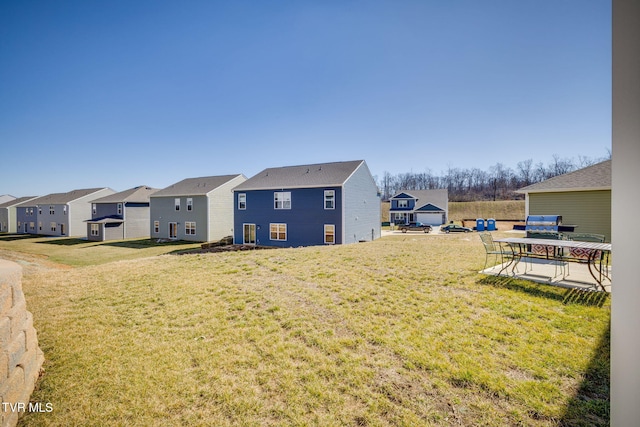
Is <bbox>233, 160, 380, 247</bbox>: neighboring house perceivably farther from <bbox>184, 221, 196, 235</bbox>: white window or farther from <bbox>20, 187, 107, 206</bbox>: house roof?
→ <bbox>20, 187, 107, 206</bbox>: house roof

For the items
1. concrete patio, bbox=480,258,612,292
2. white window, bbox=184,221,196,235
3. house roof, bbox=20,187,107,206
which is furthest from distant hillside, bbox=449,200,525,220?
house roof, bbox=20,187,107,206

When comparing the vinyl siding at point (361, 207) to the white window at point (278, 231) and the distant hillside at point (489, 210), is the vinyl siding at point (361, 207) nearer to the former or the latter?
the white window at point (278, 231)

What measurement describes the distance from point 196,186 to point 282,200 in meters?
13.8

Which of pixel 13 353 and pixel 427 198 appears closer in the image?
pixel 13 353

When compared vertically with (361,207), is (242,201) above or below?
above

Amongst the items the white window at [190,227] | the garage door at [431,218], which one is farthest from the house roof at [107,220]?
the garage door at [431,218]

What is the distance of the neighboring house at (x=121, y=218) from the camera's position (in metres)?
32.7

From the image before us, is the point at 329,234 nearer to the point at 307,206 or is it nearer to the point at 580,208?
the point at 307,206

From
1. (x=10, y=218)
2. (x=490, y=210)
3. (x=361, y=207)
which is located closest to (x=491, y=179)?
(x=490, y=210)

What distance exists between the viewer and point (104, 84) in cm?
1195

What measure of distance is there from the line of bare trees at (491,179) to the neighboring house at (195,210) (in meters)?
62.7

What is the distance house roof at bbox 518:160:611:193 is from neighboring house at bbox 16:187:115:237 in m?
52.0

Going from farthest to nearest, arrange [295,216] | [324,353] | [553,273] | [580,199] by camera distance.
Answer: [295,216]
[580,199]
[553,273]
[324,353]

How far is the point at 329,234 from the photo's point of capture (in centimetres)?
2097
